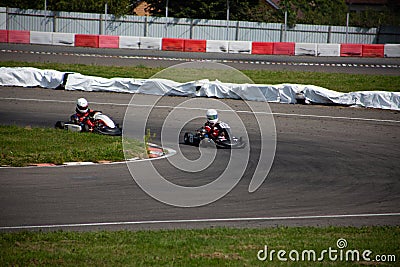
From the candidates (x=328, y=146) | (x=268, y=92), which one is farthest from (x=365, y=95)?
(x=328, y=146)

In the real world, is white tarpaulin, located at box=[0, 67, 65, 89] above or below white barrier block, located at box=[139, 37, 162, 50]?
below

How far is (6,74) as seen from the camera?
79.4 feet

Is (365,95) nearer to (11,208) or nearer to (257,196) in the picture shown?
(257,196)

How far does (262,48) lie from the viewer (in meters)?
40.2

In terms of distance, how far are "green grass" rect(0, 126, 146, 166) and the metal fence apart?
31408 mm

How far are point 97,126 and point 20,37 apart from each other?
2650cm

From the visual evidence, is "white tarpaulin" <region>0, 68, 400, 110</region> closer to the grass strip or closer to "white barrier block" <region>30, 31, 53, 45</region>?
the grass strip

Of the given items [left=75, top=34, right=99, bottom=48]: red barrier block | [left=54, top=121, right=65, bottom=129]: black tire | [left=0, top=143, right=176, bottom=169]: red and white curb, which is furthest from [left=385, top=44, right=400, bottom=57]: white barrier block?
[left=0, top=143, right=176, bottom=169]: red and white curb

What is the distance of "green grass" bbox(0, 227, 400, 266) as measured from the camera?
7.02 meters

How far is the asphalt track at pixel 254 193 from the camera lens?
30.1 feet

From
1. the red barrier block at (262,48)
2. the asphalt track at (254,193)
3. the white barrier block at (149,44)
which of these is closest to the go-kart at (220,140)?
the asphalt track at (254,193)

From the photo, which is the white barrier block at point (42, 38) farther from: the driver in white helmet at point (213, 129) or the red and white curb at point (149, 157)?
the driver in white helmet at point (213, 129)

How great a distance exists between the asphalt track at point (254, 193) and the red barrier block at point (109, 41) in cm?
2351

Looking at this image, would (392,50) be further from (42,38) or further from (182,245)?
(182,245)
